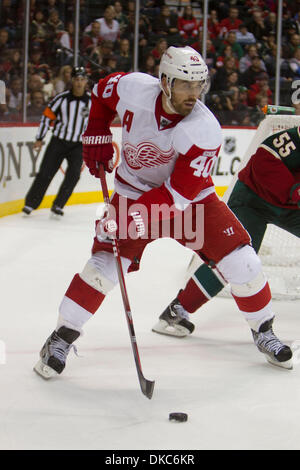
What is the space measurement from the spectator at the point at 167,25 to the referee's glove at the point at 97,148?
232 inches

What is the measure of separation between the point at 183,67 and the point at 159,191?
0.37 m

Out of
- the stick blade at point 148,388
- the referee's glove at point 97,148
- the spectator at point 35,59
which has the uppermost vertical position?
the referee's glove at point 97,148

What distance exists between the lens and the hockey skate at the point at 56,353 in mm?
2467

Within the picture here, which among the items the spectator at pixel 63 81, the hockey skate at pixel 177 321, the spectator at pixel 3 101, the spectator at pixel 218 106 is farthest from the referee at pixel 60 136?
the hockey skate at pixel 177 321

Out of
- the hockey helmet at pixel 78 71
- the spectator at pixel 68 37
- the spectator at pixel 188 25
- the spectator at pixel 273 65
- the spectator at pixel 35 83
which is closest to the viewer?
the hockey helmet at pixel 78 71

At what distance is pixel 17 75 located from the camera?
6.56 m

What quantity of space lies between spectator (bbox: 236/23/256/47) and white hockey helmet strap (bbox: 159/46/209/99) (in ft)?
21.6

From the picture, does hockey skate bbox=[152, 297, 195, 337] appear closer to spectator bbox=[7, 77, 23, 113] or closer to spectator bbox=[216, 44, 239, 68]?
spectator bbox=[7, 77, 23, 113]

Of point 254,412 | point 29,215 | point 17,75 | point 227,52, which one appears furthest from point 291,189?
point 227,52

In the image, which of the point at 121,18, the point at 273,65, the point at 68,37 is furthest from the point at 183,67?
the point at 273,65

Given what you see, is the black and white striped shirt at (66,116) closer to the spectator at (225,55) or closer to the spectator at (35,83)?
the spectator at (35,83)

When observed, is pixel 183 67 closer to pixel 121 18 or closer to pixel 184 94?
pixel 184 94

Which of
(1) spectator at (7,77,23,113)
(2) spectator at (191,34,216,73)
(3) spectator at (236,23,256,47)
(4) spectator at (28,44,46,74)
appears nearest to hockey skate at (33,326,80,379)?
(1) spectator at (7,77,23,113)
